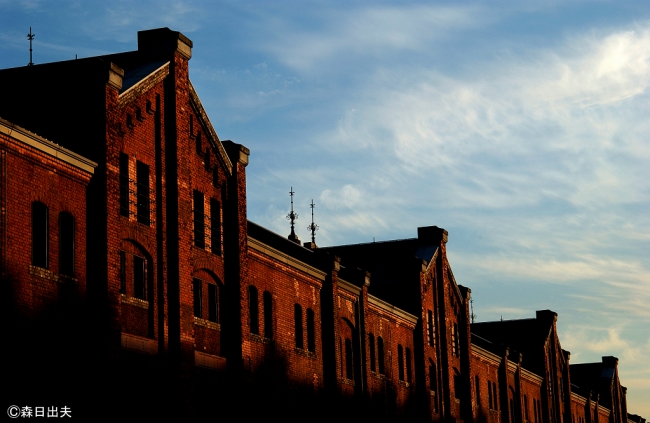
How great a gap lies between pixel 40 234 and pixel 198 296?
7.48m

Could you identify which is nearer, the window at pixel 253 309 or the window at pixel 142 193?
the window at pixel 142 193

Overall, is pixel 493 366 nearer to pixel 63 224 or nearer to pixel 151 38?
pixel 151 38

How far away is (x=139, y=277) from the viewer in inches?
1101

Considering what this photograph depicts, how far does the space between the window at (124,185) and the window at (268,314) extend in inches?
340

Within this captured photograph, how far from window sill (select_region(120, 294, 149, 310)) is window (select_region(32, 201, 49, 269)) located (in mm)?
3067

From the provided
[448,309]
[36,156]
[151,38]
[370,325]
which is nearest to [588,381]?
[448,309]

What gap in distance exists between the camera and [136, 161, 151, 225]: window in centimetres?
2816

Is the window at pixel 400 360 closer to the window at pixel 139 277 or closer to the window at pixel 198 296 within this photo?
the window at pixel 198 296

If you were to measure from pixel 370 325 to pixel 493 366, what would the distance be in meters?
17.4

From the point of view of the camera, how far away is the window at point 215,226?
3184 cm

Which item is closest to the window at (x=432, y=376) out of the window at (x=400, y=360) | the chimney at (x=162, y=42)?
the window at (x=400, y=360)

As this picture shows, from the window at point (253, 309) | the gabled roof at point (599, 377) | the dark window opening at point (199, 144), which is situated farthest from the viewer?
the gabled roof at point (599, 377)

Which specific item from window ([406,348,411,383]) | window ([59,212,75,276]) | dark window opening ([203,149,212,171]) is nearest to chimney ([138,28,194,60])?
dark window opening ([203,149,212,171])

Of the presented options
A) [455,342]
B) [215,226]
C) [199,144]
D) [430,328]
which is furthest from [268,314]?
[455,342]
